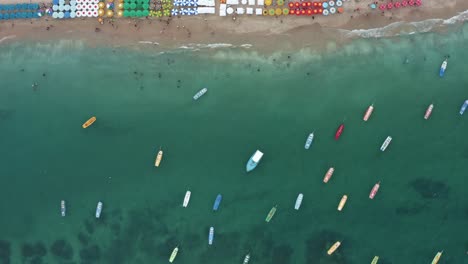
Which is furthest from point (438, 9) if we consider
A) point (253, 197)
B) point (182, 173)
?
point (182, 173)

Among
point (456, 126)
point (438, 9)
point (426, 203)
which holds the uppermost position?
point (438, 9)

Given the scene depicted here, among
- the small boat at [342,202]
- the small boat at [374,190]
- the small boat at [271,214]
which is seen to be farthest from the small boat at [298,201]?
the small boat at [374,190]

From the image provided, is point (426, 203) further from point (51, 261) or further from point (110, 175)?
point (51, 261)

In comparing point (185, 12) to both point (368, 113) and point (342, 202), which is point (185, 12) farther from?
point (342, 202)

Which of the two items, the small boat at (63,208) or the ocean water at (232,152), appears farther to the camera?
the small boat at (63,208)

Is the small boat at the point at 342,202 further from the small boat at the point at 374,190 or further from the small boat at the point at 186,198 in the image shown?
the small boat at the point at 186,198

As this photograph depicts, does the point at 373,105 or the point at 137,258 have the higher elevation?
the point at 373,105

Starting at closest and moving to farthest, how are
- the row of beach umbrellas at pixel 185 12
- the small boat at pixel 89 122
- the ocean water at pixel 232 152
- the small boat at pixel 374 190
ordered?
the small boat at pixel 374 190 → the ocean water at pixel 232 152 → the row of beach umbrellas at pixel 185 12 → the small boat at pixel 89 122
